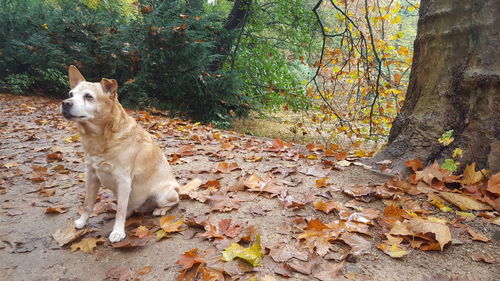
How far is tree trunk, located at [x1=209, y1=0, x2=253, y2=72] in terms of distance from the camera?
33.4ft

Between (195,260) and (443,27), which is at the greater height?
(443,27)

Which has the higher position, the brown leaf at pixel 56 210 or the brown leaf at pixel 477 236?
the brown leaf at pixel 477 236

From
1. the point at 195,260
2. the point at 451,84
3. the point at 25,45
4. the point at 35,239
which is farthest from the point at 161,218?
the point at 25,45

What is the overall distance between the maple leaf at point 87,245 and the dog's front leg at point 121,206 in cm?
11

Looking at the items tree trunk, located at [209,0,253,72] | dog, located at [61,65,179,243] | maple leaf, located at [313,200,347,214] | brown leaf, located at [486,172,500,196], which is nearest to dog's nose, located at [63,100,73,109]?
dog, located at [61,65,179,243]

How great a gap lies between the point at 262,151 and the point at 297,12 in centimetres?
748

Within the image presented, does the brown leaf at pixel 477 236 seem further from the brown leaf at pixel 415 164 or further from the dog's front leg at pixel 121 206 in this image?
the dog's front leg at pixel 121 206

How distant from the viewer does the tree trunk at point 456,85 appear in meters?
2.82

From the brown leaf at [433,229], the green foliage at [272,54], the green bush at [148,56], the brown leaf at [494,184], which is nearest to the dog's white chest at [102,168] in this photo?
the brown leaf at [433,229]

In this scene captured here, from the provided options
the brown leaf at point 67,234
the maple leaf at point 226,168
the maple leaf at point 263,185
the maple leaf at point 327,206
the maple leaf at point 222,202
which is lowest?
the brown leaf at point 67,234

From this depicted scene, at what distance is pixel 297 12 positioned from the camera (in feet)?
34.0

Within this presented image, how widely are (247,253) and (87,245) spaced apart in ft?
4.27

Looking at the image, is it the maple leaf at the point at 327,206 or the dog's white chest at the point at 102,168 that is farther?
the maple leaf at the point at 327,206

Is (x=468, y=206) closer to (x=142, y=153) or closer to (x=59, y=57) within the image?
(x=142, y=153)
